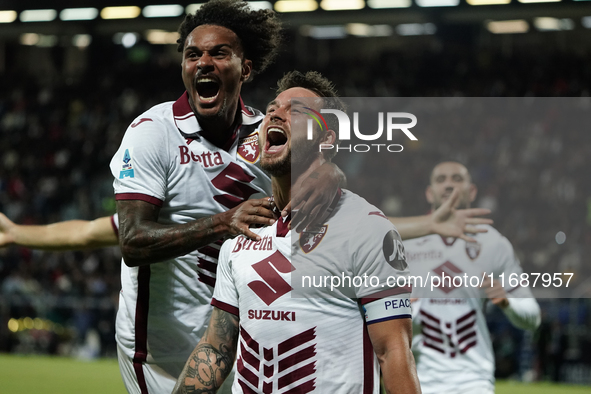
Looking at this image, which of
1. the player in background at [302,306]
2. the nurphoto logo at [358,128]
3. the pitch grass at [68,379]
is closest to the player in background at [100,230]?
the nurphoto logo at [358,128]

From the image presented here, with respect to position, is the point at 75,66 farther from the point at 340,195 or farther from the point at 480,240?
the point at 340,195

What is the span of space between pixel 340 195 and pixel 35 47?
72.0 feet

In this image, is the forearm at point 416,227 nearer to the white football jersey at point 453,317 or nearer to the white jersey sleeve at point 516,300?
the white jersey sleeve at point 516,300

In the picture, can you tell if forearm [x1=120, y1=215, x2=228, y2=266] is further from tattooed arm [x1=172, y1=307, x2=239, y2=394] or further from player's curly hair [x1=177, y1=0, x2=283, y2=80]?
player's curly hair [x1=177, y1=0, x2=283, y2=80]

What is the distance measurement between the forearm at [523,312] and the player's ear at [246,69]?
84.7 inches

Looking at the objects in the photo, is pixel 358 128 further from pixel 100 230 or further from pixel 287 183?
pixel 100 230

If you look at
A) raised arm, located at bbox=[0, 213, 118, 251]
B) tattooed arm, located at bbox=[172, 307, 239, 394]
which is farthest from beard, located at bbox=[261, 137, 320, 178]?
raised arm, located at bbox=[0, 213, 118, 251]

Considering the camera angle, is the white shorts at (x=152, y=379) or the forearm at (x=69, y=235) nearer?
the white shorts at (x=152, y=379)

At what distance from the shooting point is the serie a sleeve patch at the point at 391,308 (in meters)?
2.43

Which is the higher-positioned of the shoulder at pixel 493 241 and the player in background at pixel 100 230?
the player in background at pixel 100 230

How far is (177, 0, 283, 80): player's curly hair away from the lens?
362cm

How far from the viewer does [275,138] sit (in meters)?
2.85

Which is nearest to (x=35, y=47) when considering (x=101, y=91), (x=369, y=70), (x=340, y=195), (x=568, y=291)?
(x=101, y=91)

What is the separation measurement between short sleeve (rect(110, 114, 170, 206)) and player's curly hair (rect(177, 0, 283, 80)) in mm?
553
